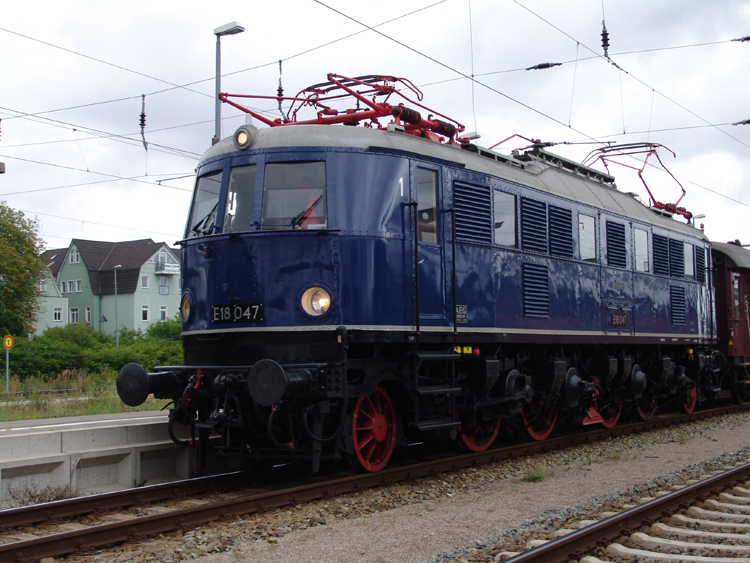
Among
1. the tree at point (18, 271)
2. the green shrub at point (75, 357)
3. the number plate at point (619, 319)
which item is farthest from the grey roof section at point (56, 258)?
the number plate at point (619, 319)

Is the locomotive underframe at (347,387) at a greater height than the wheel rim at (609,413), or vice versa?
the locomotive underframe at (347,387)

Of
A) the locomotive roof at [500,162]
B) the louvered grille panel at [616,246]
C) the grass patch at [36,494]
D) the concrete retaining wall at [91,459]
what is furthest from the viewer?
the louvered grille panel at [616,246]

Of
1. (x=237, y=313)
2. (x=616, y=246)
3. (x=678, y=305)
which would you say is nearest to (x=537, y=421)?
(x=616, y=246)

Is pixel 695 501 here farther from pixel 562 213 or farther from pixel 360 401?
pixel 562 213

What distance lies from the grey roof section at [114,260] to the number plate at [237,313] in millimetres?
56963

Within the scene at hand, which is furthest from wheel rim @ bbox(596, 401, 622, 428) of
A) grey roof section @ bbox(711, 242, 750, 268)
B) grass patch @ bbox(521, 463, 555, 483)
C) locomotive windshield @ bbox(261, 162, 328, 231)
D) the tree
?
the tree

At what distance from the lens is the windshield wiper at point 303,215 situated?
8055 mm

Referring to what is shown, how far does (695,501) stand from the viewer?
7.28m

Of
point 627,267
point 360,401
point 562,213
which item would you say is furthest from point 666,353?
point 360,401

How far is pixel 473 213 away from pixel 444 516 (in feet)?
13.7

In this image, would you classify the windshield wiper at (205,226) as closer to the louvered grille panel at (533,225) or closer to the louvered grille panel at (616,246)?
the louvered grille panel at (533,225)

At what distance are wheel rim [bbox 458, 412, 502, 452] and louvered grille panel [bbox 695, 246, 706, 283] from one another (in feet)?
26.6

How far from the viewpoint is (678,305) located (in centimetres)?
1518

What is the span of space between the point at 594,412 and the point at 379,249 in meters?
6.52
